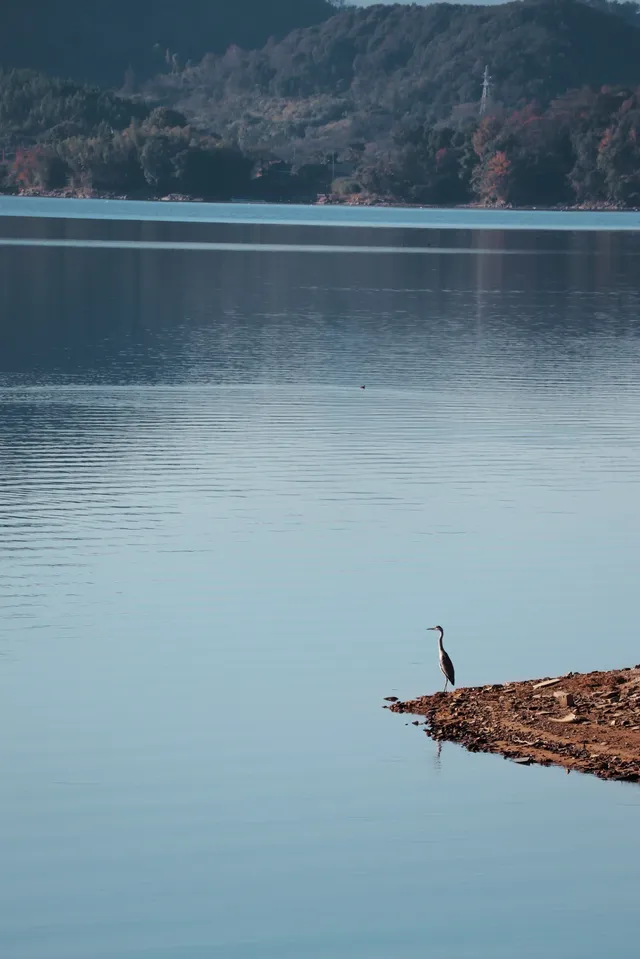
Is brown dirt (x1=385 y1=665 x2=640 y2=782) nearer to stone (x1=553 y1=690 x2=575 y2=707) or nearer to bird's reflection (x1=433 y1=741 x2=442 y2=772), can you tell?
stone (x1=553 y1=690 x2=575 y2=707)

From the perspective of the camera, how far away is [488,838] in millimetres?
13086

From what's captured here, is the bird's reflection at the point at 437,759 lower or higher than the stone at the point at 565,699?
lower

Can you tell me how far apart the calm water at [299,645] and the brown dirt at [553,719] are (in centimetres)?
30

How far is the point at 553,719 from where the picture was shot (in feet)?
48.9

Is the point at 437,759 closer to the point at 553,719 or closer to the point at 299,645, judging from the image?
the point at 553,719

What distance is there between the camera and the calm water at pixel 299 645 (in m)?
12.0

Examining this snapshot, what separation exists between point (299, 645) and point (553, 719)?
146 inches

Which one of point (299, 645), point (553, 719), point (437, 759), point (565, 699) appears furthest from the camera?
point (299, 645)

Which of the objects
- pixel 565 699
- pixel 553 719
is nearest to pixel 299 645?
pixel 565 699

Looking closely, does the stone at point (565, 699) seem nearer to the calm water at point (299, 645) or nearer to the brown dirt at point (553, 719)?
the brown dirt at point (553, 719)

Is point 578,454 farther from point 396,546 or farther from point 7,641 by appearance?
point 7,641

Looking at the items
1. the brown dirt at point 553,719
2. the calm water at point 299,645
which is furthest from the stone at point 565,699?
the calm water at point 299,645

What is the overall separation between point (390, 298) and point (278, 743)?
2178 inches

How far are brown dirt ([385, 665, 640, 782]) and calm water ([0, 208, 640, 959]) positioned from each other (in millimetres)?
298
